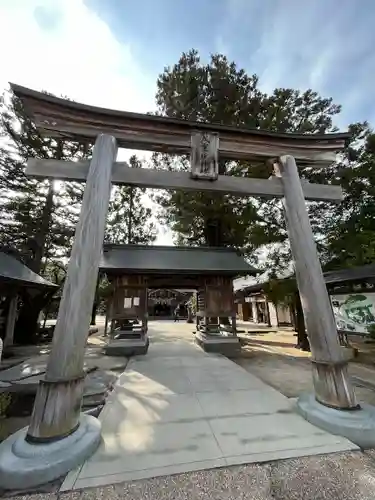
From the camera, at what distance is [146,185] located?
407 centimetres

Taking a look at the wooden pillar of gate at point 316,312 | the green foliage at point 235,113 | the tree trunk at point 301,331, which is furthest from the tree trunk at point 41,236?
the tree trunk at point 301,331

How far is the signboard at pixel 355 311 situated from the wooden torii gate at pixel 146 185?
15.9 ft

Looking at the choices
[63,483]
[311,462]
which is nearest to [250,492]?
[311,462]

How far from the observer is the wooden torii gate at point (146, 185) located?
283 cm

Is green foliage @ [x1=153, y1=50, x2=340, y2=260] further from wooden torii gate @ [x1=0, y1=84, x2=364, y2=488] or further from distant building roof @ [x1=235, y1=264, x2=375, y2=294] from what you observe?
wooden torii gate @ [x1=0, y1=84, x2=364, y2=488]

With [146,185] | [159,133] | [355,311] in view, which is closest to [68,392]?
[146,185]

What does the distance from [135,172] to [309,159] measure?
3.50m

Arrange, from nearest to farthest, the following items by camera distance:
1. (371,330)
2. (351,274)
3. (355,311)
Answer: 1. (371,330)
2. (351,274)
3. (355,311)

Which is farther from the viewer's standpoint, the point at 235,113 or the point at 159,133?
the point at 235,113

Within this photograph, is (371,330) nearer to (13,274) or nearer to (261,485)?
(261,485)

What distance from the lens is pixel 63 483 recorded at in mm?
2160

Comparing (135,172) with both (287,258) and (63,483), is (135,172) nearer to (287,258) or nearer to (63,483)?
(63,483)

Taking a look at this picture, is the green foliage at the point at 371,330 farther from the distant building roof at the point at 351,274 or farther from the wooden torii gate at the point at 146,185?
the wooden torii gate at the point at 146,185

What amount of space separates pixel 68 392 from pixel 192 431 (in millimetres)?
1686
